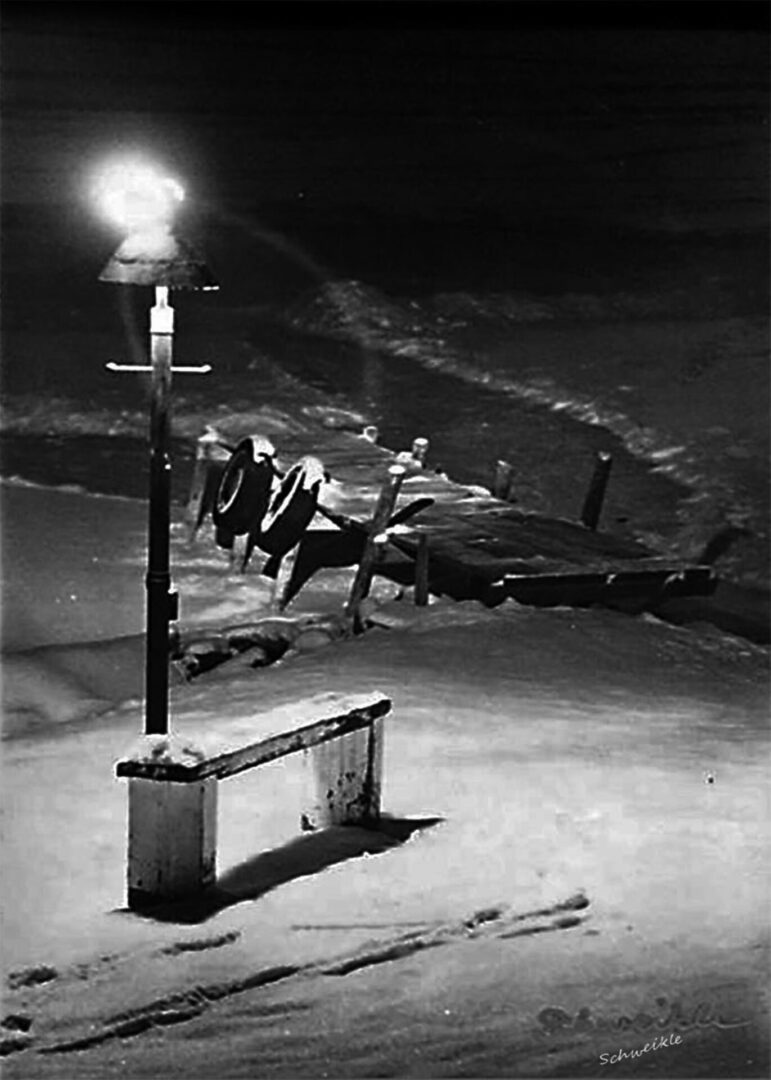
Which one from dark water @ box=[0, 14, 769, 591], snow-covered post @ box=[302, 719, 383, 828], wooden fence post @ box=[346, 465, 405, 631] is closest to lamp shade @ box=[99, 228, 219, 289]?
snow-covered post @ box=[302, 719, 383, 828]

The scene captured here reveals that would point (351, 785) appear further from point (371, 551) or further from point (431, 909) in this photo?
point (371, 551)

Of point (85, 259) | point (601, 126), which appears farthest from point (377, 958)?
point (601, 126)

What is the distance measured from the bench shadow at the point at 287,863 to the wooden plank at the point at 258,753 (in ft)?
1.20

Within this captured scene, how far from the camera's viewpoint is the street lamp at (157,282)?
818cm

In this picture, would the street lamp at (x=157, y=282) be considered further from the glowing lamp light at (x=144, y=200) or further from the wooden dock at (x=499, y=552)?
the wooden dock at (x=499, y=552)

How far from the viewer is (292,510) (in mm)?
16359

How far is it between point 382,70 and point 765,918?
3361 cm

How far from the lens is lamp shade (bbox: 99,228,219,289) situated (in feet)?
26.8

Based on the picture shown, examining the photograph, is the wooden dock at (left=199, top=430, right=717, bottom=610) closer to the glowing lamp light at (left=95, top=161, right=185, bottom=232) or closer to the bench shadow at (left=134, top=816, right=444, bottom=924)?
the glowing lamp light at (left=95, top=161, right=185, bottom=232)

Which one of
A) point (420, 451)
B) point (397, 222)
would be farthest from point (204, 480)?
point (397, 222)

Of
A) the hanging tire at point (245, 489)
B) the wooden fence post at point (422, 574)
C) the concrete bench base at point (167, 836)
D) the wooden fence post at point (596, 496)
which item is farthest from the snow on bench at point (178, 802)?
the wooden fence post at point (596, 496)

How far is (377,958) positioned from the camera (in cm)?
613

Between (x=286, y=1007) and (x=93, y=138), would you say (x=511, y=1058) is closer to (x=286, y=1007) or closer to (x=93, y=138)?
(x=286, y=1007)
